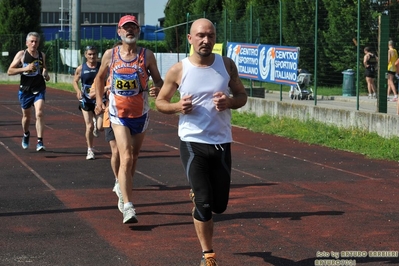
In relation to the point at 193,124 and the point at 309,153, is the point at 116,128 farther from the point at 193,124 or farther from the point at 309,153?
the point at 309,153

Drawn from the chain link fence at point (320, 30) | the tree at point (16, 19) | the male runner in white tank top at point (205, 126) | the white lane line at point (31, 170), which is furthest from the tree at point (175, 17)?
the male runner in white tank top at point (205, 126)

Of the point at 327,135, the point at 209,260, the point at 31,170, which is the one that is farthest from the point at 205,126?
the point at 327,135

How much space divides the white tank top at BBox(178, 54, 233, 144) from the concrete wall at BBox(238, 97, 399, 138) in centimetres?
977

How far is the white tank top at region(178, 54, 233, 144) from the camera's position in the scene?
Answer: 7.02 metres

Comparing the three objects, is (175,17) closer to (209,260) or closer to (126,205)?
(126,205)

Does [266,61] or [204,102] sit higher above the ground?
[266,61]

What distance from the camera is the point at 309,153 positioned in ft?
50.6

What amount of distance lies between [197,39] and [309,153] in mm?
8750

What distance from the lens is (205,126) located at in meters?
7.06

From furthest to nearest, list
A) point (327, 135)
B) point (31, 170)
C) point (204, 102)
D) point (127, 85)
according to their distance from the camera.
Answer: point (327, 135)
point (31, 170)
point (127, 85)
point (204, 102)

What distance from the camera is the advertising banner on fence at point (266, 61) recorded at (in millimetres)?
20922

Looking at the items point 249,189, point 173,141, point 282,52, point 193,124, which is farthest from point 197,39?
point 282,52

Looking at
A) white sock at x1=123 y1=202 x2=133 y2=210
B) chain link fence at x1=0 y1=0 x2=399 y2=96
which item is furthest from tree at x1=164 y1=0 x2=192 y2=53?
white sock at x1=123 y1=202 x2=133 y2=210

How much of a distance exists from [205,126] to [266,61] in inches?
614
